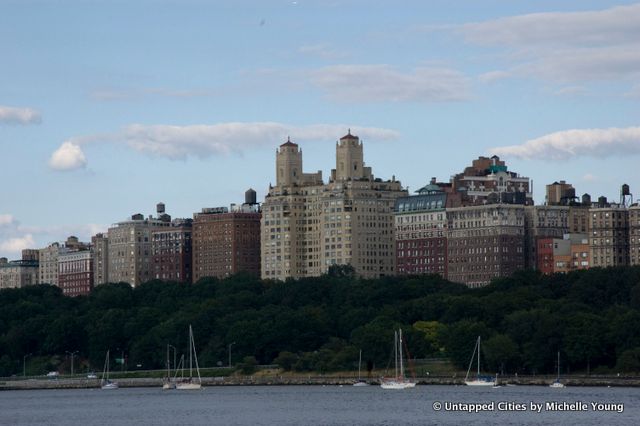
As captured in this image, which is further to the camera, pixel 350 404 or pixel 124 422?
pixel 350 404

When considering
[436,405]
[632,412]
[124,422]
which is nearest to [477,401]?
[436,405]

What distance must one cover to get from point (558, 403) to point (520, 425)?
1917 cm

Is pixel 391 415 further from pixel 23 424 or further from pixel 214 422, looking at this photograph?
pixel 23 424

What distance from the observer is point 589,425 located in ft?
537

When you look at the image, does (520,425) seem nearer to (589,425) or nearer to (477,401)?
(589,425)

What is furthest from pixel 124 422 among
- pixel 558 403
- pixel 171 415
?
pixel 558 403

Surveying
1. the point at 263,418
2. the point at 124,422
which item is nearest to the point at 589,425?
the point at 263,418

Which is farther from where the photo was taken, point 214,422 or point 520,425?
point 214,422

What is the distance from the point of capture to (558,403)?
182250 millimetres

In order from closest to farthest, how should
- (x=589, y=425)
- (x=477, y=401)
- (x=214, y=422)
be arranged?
(x=589, y=425)
(x=214, y=422)
(x=477, y=401)

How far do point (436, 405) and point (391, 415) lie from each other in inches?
210

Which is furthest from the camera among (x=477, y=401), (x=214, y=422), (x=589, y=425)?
(x=477, y=401)

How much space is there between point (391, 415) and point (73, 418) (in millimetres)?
31382

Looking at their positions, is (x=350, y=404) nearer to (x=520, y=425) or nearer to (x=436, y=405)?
(x=436, y=405)
